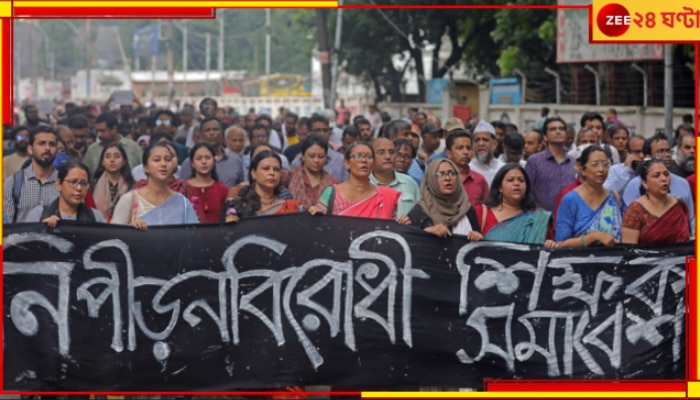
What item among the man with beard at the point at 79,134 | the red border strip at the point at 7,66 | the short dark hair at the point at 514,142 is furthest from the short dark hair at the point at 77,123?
the red border strip at the point at 7,66

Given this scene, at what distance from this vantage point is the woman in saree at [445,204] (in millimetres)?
6512

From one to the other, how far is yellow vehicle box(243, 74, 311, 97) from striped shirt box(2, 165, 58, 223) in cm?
6908

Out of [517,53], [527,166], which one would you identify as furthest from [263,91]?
[527,166]

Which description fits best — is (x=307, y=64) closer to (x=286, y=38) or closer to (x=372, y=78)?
(x=286, y=38)

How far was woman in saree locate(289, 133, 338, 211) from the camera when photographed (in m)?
8.02

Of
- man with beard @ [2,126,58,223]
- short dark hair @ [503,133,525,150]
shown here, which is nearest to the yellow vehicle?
short dark hair @ [503,133,525,150]

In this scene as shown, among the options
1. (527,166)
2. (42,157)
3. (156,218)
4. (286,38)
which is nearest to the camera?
(156,218)

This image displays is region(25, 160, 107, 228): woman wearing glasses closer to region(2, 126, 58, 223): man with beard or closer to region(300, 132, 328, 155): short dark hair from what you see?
region(2, 126, 58, 223): man with beard

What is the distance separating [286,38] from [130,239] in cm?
9373

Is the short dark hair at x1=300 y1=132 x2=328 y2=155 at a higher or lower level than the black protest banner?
higher

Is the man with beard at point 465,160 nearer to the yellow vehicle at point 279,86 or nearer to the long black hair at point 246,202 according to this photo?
the long black hair at point 246,202

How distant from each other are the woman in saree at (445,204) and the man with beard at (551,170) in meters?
2.34

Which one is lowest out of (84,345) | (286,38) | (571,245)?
(84,345)

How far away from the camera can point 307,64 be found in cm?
10025
